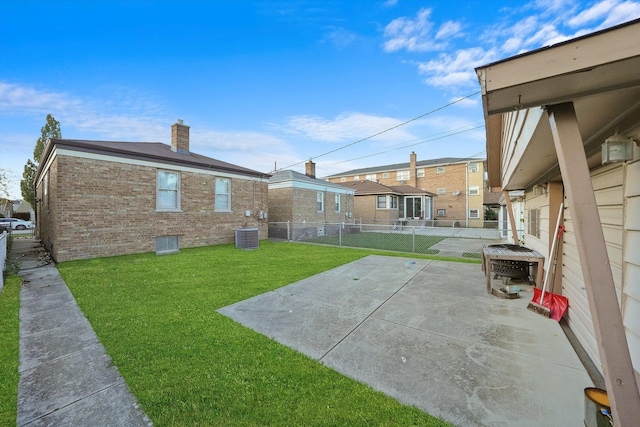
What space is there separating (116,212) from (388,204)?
20040 millimetres

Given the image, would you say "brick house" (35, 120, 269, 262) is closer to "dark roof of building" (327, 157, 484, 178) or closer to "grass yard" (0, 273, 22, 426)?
"grass yard" (0, 273, 22, 426)

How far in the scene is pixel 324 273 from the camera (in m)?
6.62

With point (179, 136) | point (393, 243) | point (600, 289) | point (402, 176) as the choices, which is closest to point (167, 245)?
point (179, 136)

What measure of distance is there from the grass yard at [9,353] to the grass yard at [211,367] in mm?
695

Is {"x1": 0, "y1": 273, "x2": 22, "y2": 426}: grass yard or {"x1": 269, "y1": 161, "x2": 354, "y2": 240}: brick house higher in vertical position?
{"x1": 269, "y1": 161, "x2": 354, "y2": 240}: brick house

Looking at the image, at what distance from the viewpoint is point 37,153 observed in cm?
2278

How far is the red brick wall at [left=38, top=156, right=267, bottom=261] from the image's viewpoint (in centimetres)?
784

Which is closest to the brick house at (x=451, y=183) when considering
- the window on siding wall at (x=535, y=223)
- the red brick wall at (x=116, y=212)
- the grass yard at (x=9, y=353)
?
the window on siding wall at (x=535, y=223)

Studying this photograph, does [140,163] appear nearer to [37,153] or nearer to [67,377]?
[67,377]

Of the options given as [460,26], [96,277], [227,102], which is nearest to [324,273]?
[96,277]

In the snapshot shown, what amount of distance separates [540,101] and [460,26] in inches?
394

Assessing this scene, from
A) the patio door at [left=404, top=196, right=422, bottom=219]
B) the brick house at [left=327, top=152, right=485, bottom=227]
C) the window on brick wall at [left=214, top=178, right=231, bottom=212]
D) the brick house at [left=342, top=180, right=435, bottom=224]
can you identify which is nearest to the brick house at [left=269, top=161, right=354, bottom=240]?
the window on brick wall at [left=214, top=178, right=231, bottom=212]

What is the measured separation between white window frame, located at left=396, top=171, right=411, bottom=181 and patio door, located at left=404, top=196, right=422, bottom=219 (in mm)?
6802

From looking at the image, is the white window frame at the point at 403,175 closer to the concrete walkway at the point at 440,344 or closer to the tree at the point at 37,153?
the concrete walkway at the point at 440,344
